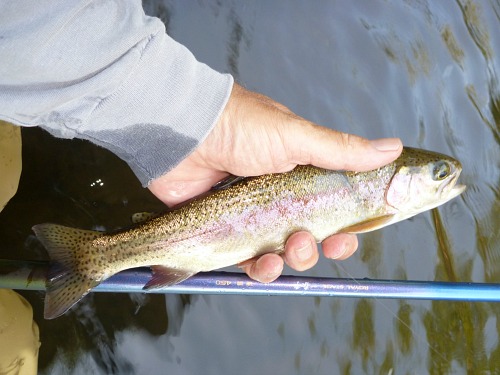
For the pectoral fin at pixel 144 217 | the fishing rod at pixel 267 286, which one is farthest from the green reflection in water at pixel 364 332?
the pectoral fin at pixel 144 217

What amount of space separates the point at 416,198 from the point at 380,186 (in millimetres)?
208

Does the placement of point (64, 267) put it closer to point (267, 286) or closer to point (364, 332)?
point (267, 286)

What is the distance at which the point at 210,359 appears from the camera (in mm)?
3738

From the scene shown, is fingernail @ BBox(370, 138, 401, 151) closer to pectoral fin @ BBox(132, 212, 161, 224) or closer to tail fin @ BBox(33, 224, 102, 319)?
pectoral fin @ BBox(132, 212, 161, 224)

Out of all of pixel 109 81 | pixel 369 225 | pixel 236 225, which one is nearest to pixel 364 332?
pixel 369 225

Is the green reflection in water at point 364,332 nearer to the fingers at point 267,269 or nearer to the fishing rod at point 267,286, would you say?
the fishing rod at point 267,286

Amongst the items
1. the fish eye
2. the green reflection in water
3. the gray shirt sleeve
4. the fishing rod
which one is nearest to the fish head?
the fish eye

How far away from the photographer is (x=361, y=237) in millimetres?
4488

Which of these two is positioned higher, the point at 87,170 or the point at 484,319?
the point at 87,170

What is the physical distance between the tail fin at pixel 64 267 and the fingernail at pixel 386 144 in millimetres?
1342

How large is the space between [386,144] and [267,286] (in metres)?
0.87

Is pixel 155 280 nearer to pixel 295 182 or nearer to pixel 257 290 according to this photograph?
pixel 257 290

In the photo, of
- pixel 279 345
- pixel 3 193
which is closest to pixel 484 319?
pixel 279 345

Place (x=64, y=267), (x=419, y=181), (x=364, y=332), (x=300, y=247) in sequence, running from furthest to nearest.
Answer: (x=364, y=332) → (x=419, y=181) → (x=300, y=247) → (x=64, y=267)
